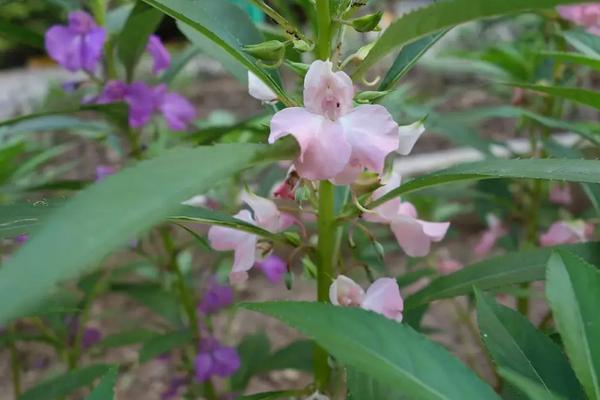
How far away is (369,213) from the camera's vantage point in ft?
1.90

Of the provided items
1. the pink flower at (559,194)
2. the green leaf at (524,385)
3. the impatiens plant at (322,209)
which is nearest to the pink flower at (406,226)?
the impatiens plant at (322,209)

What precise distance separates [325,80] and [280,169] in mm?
610

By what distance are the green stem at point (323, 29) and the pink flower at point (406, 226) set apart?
13 centimetres

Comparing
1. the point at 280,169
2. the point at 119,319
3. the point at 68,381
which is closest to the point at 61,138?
the point at 119,319

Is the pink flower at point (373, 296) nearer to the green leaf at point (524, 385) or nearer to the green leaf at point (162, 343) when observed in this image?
the green leaf at point (524, 385)

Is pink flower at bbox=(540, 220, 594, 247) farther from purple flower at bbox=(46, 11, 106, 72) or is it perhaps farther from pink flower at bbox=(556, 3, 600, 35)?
purple flower at bbox=(46, 11, 106, 72)

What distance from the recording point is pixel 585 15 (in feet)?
3.22

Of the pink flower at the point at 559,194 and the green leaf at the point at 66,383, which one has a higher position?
the pink flower at the point at 559,194

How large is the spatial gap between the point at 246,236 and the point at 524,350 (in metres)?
0.24

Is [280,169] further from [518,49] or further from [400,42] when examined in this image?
[400,42]

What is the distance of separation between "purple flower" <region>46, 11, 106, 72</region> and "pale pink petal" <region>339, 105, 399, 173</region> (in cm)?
51

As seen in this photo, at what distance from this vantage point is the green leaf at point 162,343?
37.8 inches

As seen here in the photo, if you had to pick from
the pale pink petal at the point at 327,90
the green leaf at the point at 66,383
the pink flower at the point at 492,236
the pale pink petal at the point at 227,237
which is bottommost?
the green leaf at the point at 66,383

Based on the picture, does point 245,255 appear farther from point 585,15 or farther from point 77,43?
point 585,15
